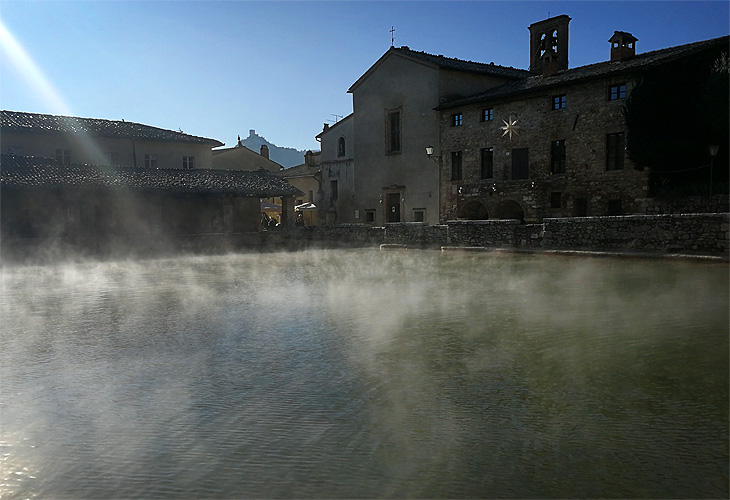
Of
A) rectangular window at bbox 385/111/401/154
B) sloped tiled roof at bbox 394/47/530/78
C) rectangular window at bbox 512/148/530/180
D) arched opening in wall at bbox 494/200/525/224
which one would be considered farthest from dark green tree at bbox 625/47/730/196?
rectangular window at bbox 385/111/401/154

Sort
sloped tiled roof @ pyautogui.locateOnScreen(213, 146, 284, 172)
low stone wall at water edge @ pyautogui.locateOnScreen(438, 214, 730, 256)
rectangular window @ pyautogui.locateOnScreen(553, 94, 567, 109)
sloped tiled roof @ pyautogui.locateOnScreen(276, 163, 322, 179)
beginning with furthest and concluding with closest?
sloped tiled roof @ pyautogui.locateOnScreen(213, 146, 284, 172) < sloped tiled roof @ pyautogui.locateOnScreen(276, 163, 322, 179) < rectangular window @ pyautogui.locateOnScreen(553, 94, 567, 109) < low stone wall at water edge @ pyautogui.locateOnScreen(438, 214, 730, 256)

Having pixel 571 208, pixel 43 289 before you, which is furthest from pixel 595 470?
pixel 571 208

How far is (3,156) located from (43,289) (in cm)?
1890

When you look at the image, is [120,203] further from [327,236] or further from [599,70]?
[599,70]

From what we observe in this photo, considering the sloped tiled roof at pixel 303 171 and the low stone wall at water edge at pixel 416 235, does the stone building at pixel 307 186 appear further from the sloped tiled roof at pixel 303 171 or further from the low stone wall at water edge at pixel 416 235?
the low stone wall at water edge at pixel 416 235

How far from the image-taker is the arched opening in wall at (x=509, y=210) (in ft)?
103

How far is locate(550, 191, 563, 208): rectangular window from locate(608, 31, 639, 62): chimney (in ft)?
23.1

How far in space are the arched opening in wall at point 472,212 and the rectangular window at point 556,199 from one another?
4.46 meters

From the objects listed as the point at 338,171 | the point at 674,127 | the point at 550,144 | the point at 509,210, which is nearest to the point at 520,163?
the point at 550,144

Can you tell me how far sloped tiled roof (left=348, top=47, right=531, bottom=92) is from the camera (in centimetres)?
3497

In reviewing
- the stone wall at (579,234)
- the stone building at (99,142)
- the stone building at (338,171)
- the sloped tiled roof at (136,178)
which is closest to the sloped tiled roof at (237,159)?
the stone building at (99,142)

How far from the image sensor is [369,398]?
506cm

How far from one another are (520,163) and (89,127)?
2660cm

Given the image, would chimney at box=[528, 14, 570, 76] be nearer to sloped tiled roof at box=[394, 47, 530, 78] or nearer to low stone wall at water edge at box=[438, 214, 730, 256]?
sloped tiled roof at box=[394, 47, 530, 78]
